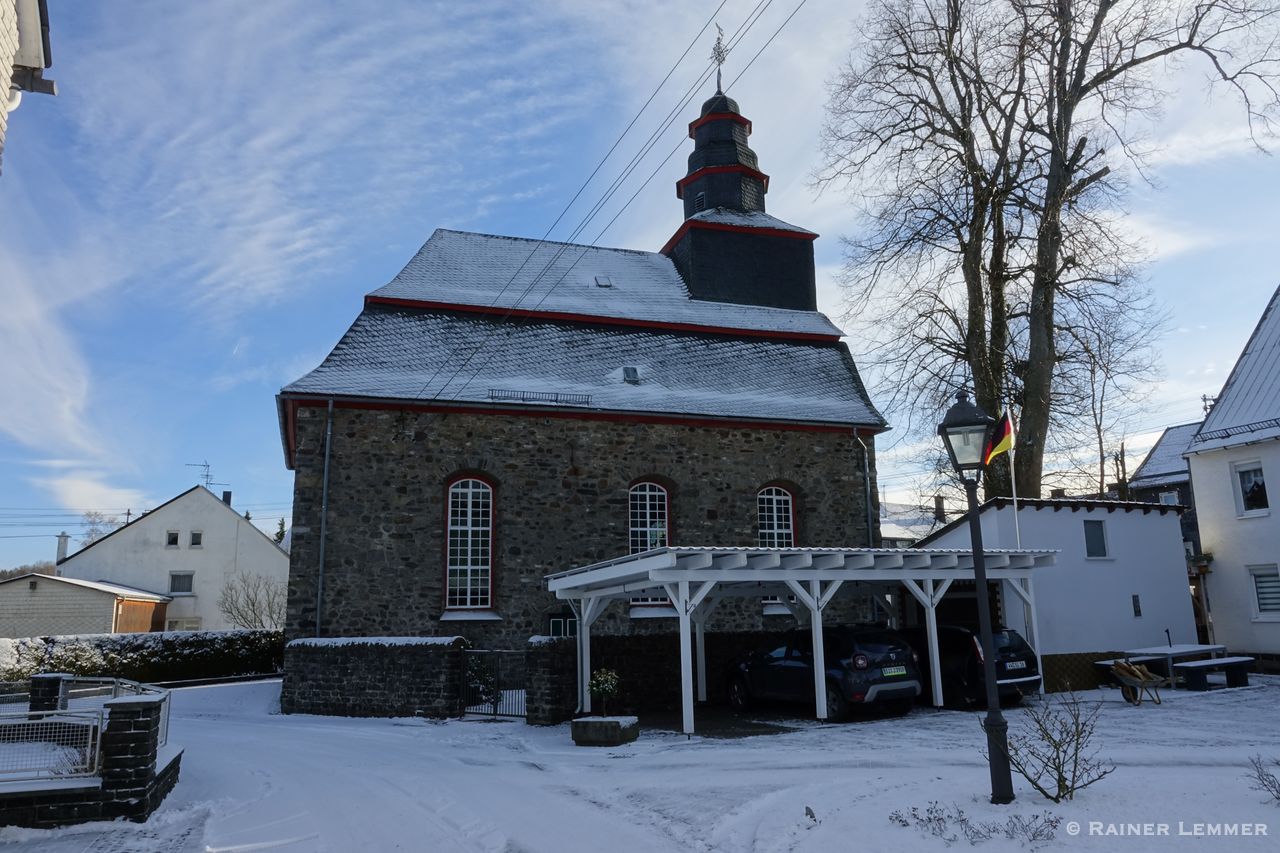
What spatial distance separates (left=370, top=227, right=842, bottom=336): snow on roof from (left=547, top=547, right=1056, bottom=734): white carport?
796 cm

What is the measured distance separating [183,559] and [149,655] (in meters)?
17.1

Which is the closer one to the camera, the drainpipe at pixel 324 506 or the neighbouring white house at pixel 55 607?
the drainpipe at pixel 324 506

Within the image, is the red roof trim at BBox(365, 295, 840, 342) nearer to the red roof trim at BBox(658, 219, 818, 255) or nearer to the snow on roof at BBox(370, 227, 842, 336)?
the snow on roof at BBox(370, 227, 842, 336)

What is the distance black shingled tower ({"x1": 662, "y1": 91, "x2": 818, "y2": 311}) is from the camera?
24.0 m

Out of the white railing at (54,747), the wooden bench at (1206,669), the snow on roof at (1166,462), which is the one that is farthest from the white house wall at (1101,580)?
the snow on roof at (1166,462)

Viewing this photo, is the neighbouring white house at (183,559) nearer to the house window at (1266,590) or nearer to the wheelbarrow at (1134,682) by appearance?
the wheelbarrow at (1134,682)

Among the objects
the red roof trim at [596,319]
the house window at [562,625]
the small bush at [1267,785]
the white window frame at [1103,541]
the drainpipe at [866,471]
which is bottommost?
the small bush at [1267,785]

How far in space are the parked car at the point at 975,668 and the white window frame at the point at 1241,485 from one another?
8.50 meters

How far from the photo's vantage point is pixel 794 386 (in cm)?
2175

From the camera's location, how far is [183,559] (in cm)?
3647

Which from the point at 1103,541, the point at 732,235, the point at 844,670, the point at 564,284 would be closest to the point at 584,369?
→ the point at 564,284

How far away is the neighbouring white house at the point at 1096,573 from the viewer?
53.8ft

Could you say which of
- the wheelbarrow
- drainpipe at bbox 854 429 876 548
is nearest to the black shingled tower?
drainpipe at bbox 854 429 876 548

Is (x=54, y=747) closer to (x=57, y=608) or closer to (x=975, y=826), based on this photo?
(x=975, y=826)
